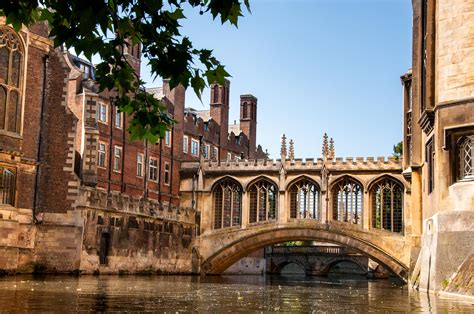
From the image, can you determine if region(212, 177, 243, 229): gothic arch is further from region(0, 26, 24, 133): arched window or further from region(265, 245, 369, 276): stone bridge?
region(265, 245, 369, 276): stone bridge

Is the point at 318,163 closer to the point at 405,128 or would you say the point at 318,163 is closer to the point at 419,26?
the point at 405,128

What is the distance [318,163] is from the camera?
39.2 meters

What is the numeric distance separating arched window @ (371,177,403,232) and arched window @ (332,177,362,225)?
0.83 m

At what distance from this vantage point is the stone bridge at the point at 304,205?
37.4 metres

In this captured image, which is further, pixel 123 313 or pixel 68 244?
pixel 68 244

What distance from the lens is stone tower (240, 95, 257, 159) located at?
61.0 m

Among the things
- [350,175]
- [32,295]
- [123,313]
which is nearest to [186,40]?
[123,313]

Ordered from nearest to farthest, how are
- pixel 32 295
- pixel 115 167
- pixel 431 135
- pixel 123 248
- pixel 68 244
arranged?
1. pixel 32 295
2. pixel 431 135
3. pixel 68 244
4. pixel 123 248
5. pixel 115 167

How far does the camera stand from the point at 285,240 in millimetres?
40094

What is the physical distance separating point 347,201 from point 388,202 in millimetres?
2125

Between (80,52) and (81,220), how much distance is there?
1019 inches

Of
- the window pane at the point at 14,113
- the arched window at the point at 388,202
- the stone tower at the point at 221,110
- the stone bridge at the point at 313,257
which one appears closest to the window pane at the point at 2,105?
the window pane at the point at 14,113

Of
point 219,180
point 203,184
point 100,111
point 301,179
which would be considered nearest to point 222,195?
point 219,180

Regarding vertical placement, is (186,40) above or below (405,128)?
below
